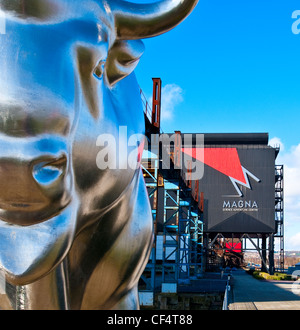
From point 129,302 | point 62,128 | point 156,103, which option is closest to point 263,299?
point 156,103

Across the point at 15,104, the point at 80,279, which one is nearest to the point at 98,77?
the point at 15,104

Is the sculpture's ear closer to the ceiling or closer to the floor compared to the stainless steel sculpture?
closer to the ceiling

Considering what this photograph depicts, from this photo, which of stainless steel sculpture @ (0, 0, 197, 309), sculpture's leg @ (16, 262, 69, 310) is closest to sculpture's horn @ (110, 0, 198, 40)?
stainless steel sculpture @ (0, 0, 197, 309)

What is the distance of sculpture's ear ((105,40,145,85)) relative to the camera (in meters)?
1.42

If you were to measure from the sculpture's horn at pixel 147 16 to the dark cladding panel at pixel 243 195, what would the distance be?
31.5m

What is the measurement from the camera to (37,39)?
1.11 meters

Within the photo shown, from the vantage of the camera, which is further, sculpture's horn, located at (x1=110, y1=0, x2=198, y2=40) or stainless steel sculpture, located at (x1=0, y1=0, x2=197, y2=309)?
sculpture's horn, located at (x1=110, y1=0, x2=198, y2=40)

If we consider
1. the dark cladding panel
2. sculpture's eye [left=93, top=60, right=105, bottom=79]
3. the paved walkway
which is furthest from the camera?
the dark cladding panel

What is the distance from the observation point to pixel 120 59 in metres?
1.44

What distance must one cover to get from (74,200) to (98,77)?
37cm

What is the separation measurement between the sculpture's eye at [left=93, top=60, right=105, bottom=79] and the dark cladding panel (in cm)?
3161

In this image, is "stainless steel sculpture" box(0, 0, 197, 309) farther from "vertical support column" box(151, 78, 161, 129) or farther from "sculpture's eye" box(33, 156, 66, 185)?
"vertical support column" box(151, 78, 161, 129)

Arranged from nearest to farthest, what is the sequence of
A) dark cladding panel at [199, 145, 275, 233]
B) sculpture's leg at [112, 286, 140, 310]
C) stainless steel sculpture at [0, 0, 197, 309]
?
stainless steel sculpture at [0, 0, 197, 309]
sculpture's leg at [112, 286, 140, 310]
dark cladding panel at [199, 145, 275, 233]

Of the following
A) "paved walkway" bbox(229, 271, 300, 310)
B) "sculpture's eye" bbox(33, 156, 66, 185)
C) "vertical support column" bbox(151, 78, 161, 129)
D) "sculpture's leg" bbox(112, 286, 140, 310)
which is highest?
"vertical support column" bbox(151, 78, 161, 129)
